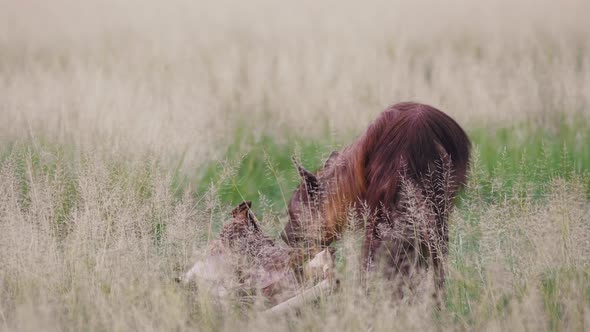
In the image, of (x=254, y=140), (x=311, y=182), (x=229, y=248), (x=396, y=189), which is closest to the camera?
(x=396, y=189)

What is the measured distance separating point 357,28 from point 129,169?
4.12 meters

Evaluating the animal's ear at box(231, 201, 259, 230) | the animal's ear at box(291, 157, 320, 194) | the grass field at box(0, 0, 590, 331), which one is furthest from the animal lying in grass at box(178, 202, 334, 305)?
the animal's ear at box(291, 157, 320, 194)

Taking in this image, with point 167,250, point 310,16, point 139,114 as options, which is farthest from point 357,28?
point 167,250

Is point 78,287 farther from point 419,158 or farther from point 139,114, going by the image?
point 139,114

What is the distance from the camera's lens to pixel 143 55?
7.82 m

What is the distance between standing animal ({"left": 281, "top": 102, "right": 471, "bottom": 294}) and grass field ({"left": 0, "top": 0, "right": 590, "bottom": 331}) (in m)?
0.12

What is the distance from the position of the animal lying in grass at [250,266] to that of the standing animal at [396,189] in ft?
0.38

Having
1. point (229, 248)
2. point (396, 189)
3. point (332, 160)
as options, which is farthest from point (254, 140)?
point (396, 189)

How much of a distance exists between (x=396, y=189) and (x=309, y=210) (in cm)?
41

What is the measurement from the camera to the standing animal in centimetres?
343

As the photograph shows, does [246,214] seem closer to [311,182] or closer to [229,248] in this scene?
[229,248]

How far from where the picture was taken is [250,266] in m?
3.54

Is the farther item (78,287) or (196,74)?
(196,74)

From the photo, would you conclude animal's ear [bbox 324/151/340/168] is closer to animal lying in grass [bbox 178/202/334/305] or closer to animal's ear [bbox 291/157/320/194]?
animal's ear [bbox 291/157/320/194]
